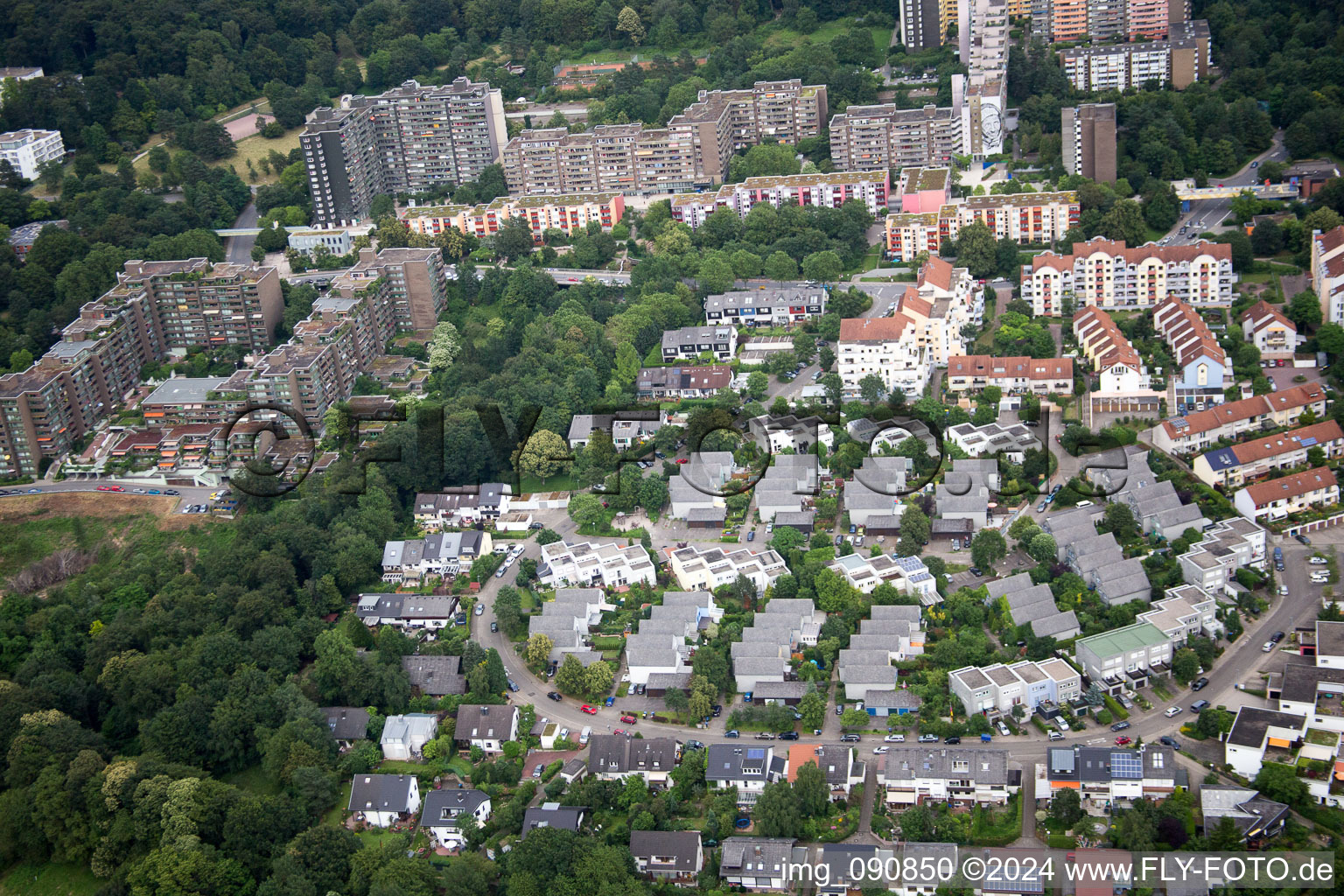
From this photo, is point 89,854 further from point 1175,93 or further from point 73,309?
point 1175,93

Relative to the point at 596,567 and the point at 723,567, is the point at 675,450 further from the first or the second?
the point at 723,567

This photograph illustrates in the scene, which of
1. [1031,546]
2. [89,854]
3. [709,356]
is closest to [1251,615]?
[1031,546]

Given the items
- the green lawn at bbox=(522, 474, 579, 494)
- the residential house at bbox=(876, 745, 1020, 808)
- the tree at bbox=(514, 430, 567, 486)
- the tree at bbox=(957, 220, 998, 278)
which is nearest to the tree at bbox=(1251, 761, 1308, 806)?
the residential house at bbox=(876, 745, 1020, 808)

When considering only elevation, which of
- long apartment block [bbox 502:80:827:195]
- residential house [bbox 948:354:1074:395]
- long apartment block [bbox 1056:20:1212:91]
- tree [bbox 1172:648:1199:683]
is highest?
long apartment block [bbox 1056:20:1212:91]

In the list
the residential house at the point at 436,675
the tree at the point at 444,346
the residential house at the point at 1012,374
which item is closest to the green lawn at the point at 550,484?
the tree at the point at 444,346

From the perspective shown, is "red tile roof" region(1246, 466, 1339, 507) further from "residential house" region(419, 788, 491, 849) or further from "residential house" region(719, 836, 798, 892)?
"residential house" region(419, 788, 491, 849)

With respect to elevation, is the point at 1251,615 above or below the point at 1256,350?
below

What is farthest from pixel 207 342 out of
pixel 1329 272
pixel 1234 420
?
pixel 1329 272
